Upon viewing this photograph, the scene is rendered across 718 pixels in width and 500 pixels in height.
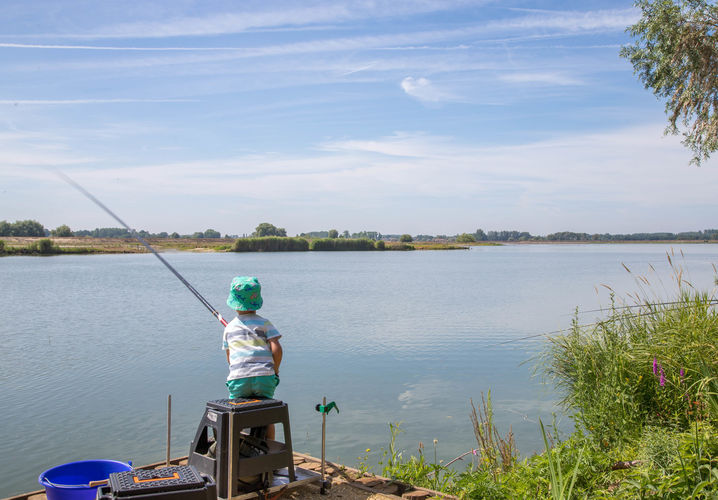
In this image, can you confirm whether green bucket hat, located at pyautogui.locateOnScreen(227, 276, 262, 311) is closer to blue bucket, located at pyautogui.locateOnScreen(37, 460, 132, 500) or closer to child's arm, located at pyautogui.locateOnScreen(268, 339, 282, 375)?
child's arm, located at pyautogui.locateOnScreen(268, 339, 282, 375)

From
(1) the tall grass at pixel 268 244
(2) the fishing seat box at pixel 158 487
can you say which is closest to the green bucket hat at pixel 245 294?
(2) the fishing seat box at pixel 158 487

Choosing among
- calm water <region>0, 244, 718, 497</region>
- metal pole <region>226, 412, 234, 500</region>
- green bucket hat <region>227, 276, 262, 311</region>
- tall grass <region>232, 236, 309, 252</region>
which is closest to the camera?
metal pole <region>226, 412, 234, 500</region>

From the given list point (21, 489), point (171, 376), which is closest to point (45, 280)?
point (171, 376)

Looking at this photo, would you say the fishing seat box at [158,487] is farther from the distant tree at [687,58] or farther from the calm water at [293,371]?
the distant tree at [687,58]

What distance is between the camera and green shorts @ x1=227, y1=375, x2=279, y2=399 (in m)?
4.37

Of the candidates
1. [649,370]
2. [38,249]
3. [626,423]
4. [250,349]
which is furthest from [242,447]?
[38,249]

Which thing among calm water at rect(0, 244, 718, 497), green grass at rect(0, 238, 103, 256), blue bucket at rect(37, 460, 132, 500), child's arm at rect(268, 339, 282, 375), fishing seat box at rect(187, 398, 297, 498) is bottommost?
calm water at rect(0, 244, 718, 497)

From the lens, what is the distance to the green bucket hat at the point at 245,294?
175 inches

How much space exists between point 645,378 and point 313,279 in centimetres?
3054

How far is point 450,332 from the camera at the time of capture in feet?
52.4

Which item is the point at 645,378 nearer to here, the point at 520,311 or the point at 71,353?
the point at 71,353

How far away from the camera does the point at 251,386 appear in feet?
14.4

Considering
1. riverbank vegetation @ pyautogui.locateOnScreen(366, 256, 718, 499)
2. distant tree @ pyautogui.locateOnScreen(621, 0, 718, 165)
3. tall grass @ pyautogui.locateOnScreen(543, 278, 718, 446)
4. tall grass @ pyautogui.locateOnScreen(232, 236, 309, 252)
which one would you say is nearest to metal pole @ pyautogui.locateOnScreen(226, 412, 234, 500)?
riverbank vegetation @ pyautogui.locateOnScreen(366, 256, 718, 499)

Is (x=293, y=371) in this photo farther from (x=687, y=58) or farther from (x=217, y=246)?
(x=217, y=246)
